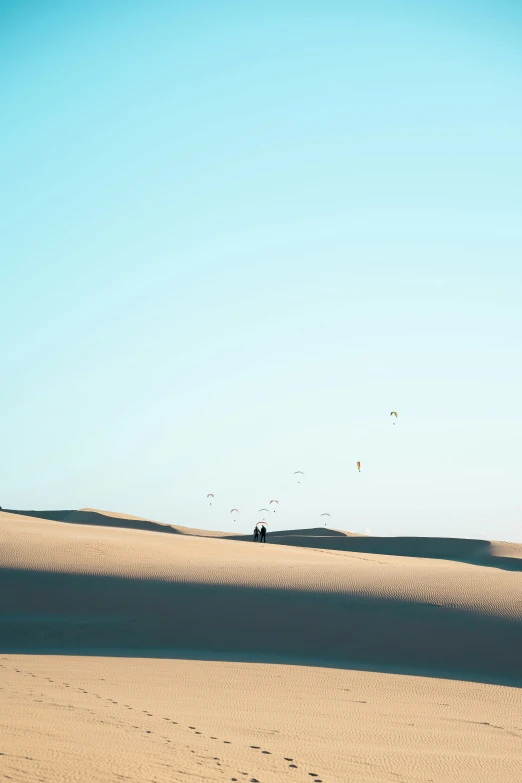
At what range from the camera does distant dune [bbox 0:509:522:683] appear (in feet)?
41.4

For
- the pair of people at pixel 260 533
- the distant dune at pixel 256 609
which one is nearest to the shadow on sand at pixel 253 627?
the distant dune at pixel 256 609

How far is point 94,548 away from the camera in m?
17.4

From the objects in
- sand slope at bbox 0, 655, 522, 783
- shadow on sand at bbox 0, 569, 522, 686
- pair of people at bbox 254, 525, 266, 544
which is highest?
pair of people at bbox 254, 525, 266, 544

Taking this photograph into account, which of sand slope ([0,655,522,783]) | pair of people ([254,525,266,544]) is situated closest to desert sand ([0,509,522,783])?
sand slope ([0,655,522,783])

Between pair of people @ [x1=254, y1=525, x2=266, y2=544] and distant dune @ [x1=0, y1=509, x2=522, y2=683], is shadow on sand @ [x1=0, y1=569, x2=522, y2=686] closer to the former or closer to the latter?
distant dune @ [x1=0, y1=509, x2=522, y2=683]

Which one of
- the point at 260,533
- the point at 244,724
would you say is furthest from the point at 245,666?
the point at 260,533

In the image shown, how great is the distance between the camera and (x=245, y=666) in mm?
11492

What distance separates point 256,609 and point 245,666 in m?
2.53

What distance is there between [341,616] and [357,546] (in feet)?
82.0

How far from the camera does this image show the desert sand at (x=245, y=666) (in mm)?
6387

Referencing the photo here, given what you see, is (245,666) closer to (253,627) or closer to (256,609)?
(253,627)

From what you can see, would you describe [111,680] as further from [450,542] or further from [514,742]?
[450,542]

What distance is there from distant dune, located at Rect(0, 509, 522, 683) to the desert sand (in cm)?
3

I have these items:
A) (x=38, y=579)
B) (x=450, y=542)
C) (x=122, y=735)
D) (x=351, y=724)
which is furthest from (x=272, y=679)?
(x=450, y=542)
